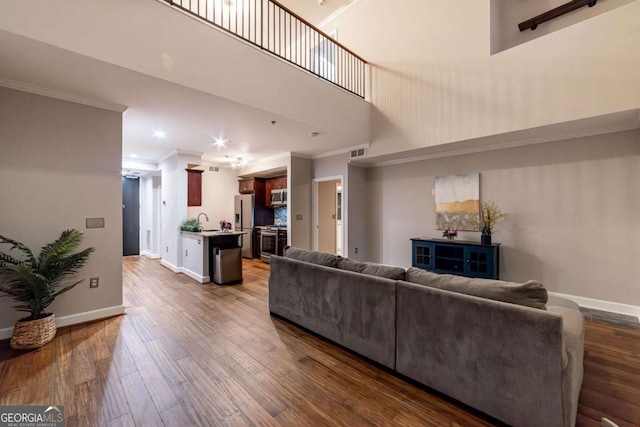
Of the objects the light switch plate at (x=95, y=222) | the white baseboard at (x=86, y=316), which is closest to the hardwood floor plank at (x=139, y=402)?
the white baseboard at (x=86, y=316)

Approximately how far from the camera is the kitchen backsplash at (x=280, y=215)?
756 cm

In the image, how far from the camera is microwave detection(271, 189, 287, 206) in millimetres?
7090

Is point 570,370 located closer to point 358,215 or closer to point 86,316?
point 86,316

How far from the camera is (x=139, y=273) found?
5.59 m

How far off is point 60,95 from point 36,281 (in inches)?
78.8

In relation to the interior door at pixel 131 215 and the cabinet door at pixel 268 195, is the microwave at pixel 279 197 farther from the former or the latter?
the interior door at pixel 131 215

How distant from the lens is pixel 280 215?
7695mm

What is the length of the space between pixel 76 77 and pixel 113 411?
9.69ft

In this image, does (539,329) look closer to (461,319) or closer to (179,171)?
(461,319)

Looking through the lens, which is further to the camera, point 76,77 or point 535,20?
point 535,20

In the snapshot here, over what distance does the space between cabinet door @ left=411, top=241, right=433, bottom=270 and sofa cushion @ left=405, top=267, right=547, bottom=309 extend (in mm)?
2916

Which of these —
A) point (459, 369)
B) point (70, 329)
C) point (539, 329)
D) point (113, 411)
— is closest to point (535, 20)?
point (539, 329)

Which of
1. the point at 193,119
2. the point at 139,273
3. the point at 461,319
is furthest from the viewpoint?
the point at 139,273

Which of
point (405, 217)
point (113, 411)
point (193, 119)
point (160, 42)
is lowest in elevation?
point (113, 411)
